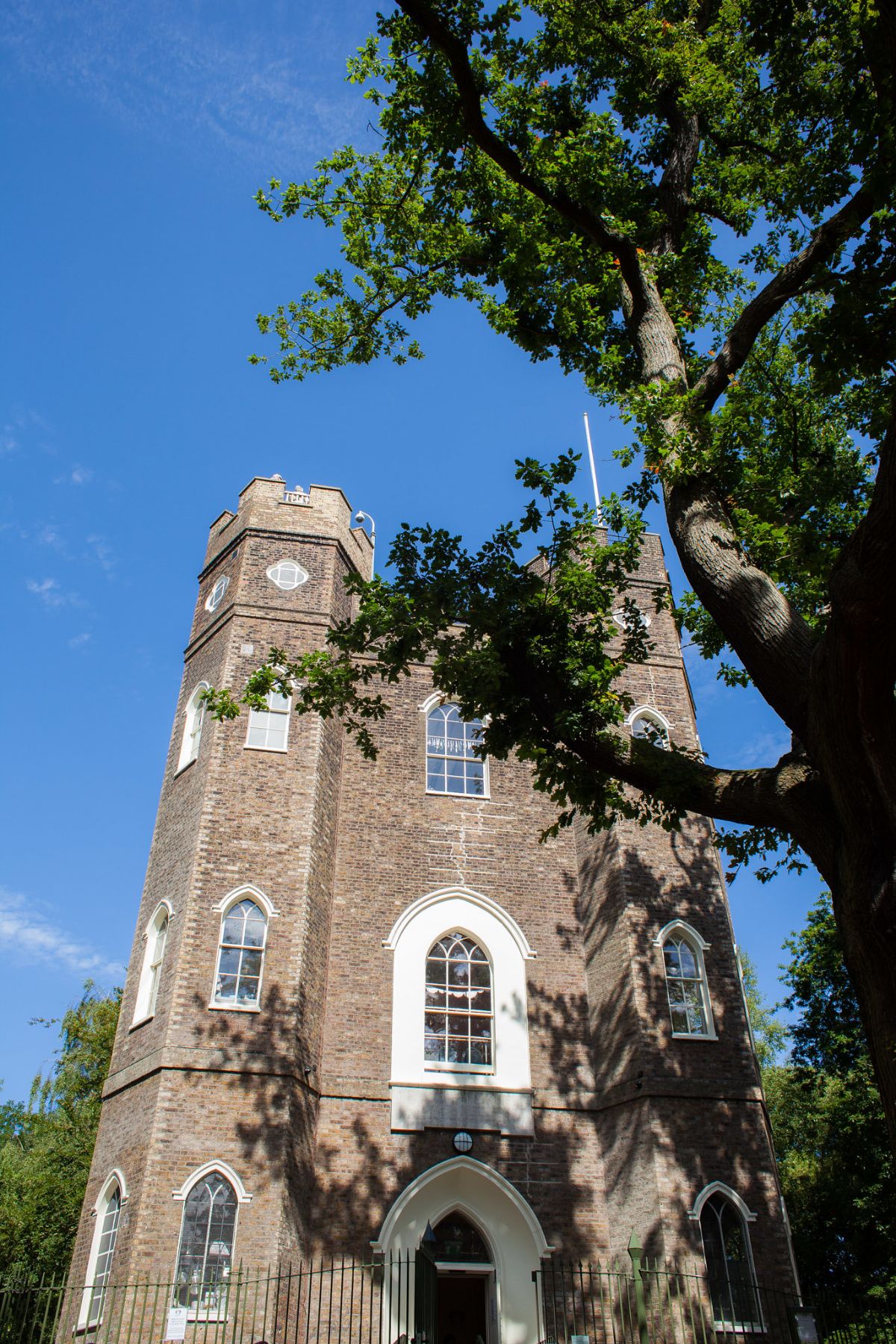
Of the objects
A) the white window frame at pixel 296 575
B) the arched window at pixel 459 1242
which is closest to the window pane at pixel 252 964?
the arched window at pixel 459 1242

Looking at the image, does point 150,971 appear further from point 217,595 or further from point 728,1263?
point 728,1263

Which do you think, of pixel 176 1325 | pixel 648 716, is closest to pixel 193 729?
pixel 648 716

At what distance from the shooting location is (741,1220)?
45.4ft

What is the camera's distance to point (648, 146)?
14.4 meters

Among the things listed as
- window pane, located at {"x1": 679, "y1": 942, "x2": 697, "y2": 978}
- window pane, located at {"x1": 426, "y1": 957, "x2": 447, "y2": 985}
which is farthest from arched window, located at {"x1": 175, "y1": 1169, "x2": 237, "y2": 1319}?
window pane, located at {"x1": 679, "y1": 942, "x2": 697, "y2": 978}

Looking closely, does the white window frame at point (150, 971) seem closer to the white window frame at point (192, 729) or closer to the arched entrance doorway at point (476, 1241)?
the white window frame at point (192, 729)

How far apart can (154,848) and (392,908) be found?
13.6 feet

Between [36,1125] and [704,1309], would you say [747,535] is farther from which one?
[36,1125]

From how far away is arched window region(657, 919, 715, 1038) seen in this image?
1526 centimetres

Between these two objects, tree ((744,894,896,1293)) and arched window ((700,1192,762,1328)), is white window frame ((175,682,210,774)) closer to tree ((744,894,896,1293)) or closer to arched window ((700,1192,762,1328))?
arched window ((700,1192,762,1328))

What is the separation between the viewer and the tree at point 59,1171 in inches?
858

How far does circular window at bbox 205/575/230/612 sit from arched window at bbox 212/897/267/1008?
6.18m

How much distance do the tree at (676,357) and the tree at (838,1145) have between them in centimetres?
1116

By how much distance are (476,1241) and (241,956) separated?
206 inches
